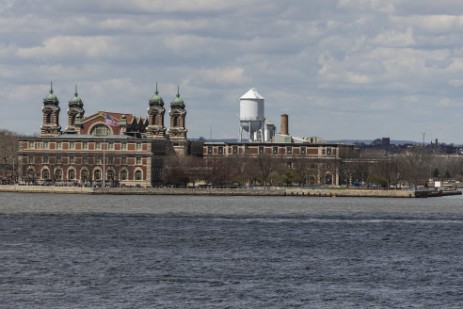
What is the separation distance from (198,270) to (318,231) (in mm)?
31170

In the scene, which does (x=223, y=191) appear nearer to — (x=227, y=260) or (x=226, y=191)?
(x=226, y=191)

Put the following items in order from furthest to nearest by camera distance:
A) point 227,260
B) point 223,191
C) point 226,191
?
point 226,191 → point 223,191 → point 227,260

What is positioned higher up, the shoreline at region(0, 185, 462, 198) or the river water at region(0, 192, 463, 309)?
the shoreline at region(0, 185, 462, 198)

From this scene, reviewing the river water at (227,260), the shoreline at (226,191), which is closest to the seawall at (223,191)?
the shoreline at (226,191)

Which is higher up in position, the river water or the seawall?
the seawall

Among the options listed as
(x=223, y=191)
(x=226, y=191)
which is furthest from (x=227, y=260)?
(x=226, y=191)

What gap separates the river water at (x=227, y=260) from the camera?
193 feet

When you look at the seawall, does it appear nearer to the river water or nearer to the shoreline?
the shoreline

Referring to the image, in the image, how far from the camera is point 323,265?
235ft

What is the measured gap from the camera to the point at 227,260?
73.0m

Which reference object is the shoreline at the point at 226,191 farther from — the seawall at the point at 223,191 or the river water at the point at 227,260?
the river water at the point at 227,260

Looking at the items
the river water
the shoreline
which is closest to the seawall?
the shoreline

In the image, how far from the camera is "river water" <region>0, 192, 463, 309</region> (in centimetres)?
5878

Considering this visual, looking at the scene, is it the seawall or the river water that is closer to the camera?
the river water
